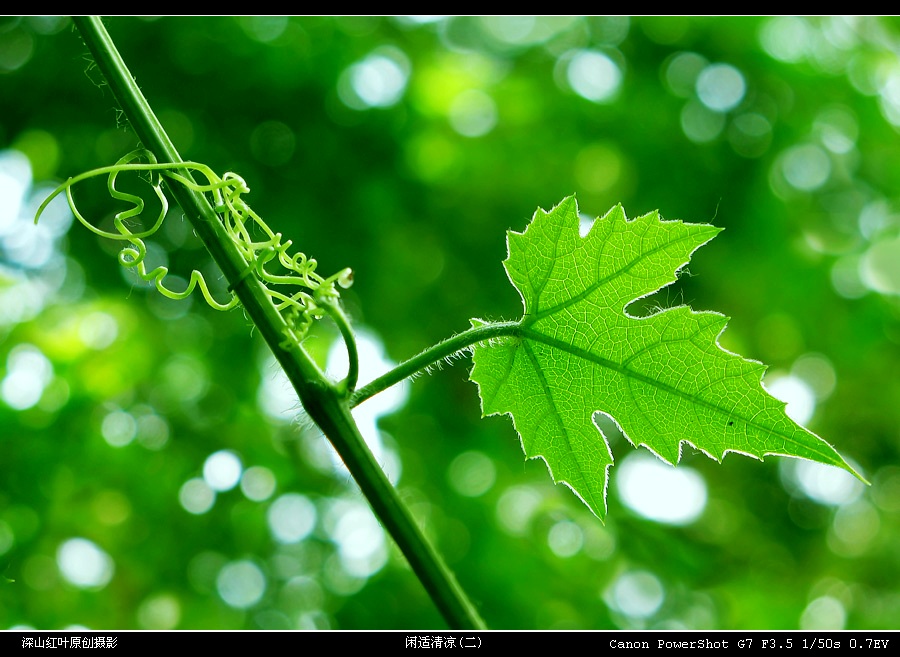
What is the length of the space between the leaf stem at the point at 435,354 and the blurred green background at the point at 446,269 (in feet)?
7.05

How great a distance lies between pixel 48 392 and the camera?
2588 mm

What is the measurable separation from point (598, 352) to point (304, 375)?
0.26m

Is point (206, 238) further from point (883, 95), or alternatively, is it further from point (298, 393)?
point (883, 95)

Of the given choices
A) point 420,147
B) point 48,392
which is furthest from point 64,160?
point 420,147

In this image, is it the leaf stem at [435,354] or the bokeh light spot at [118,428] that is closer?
the leaf stem at [435,354]

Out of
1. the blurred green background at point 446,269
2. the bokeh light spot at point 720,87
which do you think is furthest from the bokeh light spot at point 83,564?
the bokeh light spot at point 720,87

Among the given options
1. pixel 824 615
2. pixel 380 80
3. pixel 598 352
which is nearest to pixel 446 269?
pixel 380 80

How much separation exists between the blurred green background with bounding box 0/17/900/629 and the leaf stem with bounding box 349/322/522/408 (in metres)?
2.15

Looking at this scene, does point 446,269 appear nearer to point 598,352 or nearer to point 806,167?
point 806,167

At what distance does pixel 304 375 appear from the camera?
51 centimetres

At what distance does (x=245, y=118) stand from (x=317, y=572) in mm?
1789

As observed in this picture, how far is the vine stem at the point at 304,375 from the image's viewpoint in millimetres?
473

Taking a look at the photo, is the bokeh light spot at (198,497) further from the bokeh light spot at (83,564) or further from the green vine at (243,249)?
the green vine at (243,249)

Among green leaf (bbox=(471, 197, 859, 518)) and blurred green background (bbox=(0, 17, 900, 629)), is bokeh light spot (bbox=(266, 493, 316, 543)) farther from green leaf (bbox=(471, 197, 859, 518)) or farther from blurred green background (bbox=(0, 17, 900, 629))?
green leaf (bbox=(471, 197, 859, 518))
